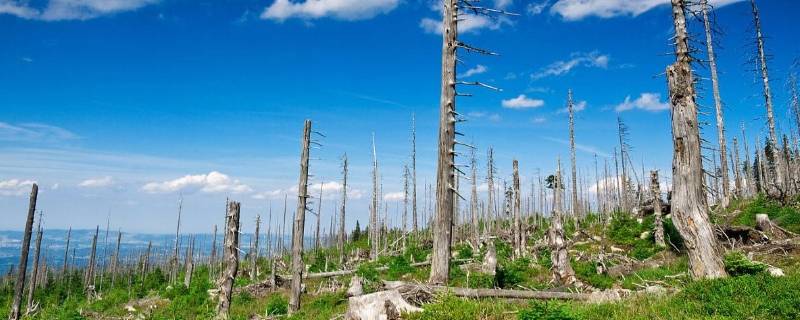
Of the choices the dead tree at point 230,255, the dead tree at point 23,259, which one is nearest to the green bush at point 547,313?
the dead tree at point 230,255

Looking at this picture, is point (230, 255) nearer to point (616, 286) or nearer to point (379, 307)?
point (379, 307)

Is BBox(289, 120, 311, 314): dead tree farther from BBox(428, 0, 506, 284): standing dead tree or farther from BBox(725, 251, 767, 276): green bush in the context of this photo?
BBox(725, 251, 767, 276): green bush

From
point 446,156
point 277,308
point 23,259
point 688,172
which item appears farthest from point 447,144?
point 23,259

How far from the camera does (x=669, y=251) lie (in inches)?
789

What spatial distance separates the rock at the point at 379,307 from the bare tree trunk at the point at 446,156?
1833 millimetres

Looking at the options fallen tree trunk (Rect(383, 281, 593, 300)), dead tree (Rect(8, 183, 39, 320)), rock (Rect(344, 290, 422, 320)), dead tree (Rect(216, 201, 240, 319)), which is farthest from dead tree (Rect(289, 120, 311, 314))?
dead tree (Rect(8, 183, 39, 320))

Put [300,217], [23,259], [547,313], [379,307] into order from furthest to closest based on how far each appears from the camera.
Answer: [23,259] → [300,217] → [379,307] → [547,313]

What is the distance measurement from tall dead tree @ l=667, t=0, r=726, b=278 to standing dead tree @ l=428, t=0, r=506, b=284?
457 cm

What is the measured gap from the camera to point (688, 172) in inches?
422

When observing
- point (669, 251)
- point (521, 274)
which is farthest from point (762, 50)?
point (521, 274)

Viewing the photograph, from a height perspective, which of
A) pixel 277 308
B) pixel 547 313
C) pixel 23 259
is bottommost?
pixel 277 308

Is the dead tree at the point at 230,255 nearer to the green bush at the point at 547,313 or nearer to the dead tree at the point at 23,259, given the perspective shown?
the green bush at the point at 547,313

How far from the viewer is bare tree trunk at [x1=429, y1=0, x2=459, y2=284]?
9.95 meters

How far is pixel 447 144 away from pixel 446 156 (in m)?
0.26
